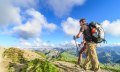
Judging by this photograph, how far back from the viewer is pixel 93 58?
1429 centimetres

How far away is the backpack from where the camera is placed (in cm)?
Result: 1371

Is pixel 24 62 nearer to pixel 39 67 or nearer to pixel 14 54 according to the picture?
pixel 14 54

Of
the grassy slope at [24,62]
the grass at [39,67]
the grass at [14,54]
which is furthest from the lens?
the grass at [14,54]

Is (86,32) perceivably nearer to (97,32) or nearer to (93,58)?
(97,32)

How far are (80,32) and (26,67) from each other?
425 centimetres

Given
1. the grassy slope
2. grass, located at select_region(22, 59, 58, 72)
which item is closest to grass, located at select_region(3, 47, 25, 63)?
the grassy slope

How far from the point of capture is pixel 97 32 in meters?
13.7

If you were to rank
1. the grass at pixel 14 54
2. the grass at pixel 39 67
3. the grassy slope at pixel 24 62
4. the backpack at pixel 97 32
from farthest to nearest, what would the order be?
the grass at pixel 14 54 < the grassy slope at pixel 24 62 < the grass at pixel 39 67 < the backpack at pixel 97 32

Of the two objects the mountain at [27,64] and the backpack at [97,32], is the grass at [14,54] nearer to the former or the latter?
A: the mountain at [27,64]

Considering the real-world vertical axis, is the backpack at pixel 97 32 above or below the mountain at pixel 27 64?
above

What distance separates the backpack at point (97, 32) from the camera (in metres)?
13.7

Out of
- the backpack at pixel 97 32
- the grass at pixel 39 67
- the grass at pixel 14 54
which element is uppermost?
the backpack at pixel 97 32

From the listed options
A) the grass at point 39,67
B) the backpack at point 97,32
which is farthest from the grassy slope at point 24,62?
the backpack at point 97,32

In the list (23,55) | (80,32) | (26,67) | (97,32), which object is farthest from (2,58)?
(97,32)
